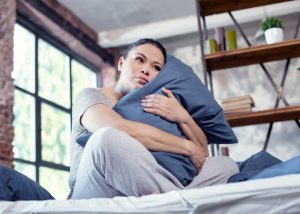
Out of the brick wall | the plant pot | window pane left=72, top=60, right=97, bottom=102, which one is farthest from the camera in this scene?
window pane left=72, top=60, right=97, bottom=102

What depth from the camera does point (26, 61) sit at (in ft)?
10.5

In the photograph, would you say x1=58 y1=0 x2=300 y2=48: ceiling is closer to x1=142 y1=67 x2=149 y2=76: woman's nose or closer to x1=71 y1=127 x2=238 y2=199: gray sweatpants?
x1=142 y1=67 x2=149 y2=76: woman's nose

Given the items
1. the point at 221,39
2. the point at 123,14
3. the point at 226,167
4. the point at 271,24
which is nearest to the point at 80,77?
the point at 123,14

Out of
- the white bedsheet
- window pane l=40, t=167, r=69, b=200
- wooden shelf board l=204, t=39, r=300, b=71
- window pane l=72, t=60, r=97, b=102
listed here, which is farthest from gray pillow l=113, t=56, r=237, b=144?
window pane l=72, t=60, r=97, b=102

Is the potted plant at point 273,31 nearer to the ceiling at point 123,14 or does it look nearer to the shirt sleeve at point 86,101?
the ceiling at point 123,14

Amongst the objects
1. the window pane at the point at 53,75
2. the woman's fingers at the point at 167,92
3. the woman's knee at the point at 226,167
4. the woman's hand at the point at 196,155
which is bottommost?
the woman's knee at the point at 226,167

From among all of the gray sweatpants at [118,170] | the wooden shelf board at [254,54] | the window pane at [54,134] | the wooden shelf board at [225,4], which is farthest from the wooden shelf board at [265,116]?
the gray sweatpants at [118,170]

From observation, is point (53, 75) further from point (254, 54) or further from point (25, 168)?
point (254, 54)

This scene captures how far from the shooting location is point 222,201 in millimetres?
865

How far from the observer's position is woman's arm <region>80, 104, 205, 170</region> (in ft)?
3.92

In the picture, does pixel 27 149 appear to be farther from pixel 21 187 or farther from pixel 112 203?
pixel 112 203

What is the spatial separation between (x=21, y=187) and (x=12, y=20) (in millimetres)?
1992

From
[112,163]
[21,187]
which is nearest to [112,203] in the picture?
[112,163]

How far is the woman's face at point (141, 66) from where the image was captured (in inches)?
58.1
